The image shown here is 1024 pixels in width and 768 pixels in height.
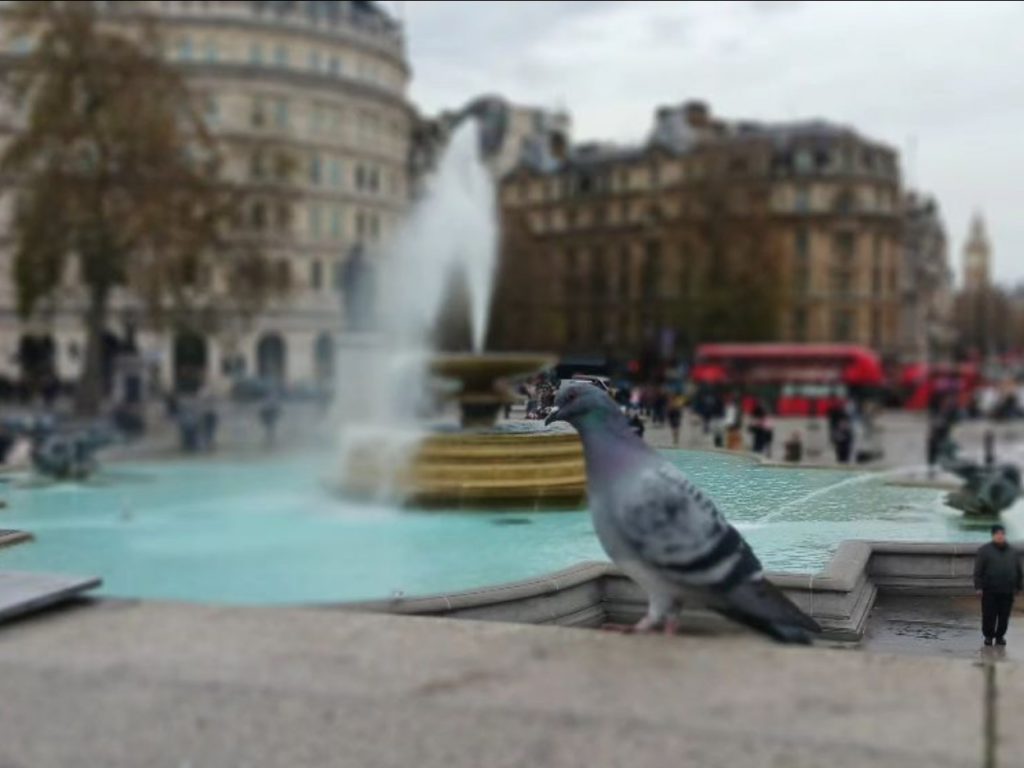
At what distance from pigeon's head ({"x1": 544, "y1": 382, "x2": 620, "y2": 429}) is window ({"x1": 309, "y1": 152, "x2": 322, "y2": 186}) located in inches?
2303

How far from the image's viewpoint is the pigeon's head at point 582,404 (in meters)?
4.76

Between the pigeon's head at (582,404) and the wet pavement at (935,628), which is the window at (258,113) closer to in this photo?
the wet pavement at (935,628)

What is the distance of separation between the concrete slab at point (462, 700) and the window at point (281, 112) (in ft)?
190

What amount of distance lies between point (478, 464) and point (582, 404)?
911cm

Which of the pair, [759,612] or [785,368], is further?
[785,368]

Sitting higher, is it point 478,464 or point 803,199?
point 803,199

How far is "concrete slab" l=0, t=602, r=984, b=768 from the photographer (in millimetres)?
3488

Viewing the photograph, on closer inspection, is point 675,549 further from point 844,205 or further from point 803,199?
point 844,205

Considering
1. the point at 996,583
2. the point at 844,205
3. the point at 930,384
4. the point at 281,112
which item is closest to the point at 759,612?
the point at 996,583

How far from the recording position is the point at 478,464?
13.8m

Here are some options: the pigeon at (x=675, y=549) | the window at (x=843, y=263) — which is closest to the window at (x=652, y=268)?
the window at (x=843, y=263)

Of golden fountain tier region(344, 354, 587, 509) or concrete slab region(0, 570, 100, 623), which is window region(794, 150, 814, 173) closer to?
golden fountain tier region(344, 354, 587, 509)

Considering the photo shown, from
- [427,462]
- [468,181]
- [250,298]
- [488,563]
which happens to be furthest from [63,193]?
[488,563]

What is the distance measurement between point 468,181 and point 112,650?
104ft
